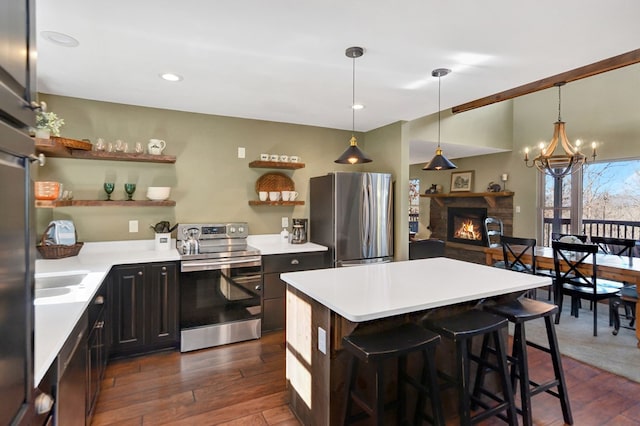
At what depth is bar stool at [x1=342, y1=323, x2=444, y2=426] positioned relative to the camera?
61.4 inches

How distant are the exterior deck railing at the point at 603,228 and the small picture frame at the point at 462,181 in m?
1.54

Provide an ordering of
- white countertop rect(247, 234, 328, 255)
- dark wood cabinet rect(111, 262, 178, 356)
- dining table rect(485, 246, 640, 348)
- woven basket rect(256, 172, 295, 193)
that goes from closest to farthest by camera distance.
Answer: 1. dark wood cabinet rect(111, 262, 178, 356)
2. dining table rect(485, 246, 640, 348)
3. white countertop rect(247, 234, 328, 255)
4. woven basket rect(256, 172, 295, 193)

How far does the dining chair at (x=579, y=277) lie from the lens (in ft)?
11.4

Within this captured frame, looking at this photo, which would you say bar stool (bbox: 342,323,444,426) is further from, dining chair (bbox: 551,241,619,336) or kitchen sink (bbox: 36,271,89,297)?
dining chair (bbox: 551,241,619,336)

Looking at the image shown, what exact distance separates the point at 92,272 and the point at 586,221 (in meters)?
6.72

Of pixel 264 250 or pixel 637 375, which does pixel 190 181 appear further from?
pixel 637 375

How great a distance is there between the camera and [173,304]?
10.0ft

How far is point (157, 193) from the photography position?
3.48 meters

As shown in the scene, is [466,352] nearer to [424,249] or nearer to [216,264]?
[216,264]

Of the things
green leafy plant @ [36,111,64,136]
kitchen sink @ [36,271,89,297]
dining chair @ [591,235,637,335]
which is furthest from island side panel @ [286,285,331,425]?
dining chair @ [591,235,637,335]

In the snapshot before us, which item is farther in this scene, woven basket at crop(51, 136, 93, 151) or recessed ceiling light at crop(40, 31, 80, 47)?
woven basket at crop(51, 136, 93, 151)

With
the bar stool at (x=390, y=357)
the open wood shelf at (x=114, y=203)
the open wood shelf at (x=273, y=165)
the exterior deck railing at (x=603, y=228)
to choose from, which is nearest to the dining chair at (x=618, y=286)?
the exterior deck railing at (x=603, y=228)

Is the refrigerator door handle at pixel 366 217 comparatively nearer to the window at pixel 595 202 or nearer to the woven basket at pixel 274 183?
the woven basket at pixel 274 183

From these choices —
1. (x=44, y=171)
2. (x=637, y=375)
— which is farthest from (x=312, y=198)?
(x=637, y=375)
